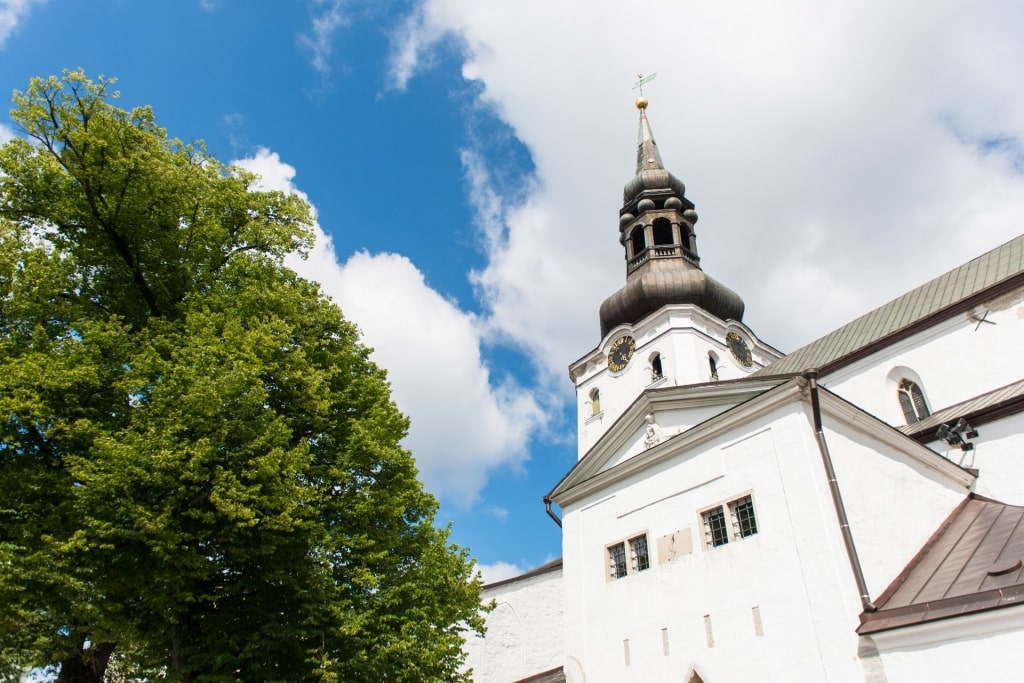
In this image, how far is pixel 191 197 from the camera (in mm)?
13289

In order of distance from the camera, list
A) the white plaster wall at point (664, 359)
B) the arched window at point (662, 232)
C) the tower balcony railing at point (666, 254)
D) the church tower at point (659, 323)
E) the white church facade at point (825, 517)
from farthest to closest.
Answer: the arched window at point (662, 232), the tower balcony railing at point (666, 254), the church tower at point (659, 323), the white plaster wall at point (664, 359), the white church facade at point (825, 517)

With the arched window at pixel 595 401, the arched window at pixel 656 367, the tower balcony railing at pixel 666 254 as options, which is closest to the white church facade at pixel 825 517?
the arched window at pixel 656 367

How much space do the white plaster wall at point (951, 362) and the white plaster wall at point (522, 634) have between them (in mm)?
14255

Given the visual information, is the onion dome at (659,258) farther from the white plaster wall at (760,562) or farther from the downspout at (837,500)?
the downspout at (837,500)

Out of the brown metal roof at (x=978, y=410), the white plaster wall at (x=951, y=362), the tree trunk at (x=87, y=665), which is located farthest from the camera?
the white plaster wall at (x=951, y=362)

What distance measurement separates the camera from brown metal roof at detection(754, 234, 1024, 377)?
56.9 feet

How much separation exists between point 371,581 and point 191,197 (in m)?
7.94

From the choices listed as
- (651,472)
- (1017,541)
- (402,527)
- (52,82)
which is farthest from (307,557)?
(1017,541)

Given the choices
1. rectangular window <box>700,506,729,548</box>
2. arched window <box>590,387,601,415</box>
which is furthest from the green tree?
arched window <box>590,387,601,415</box>

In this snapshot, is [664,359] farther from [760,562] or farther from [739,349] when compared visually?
[760,562]

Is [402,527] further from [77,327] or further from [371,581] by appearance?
[77,327]

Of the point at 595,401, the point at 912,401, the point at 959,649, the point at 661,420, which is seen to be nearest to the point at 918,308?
the point at 912,401

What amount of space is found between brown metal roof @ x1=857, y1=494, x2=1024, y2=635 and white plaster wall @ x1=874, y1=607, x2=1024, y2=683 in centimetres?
12

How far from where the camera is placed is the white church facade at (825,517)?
9.27 metres
